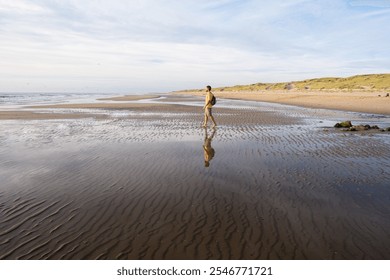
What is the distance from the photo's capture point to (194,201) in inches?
241

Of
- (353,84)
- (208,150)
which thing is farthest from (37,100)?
(353,84)

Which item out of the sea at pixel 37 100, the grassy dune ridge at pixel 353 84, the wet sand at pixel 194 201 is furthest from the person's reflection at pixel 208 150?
the grassy dune ridge at pixel 353 84

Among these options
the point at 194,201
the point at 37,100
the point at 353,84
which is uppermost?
the point at 353,84

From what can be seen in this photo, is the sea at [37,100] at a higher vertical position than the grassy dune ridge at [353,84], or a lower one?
lower

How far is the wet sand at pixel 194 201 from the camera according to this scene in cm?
443

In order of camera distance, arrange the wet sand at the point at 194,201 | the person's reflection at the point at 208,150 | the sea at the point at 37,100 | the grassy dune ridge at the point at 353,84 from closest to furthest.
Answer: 1. the wet sand at the point at 194,201
2. the person's reflection at the point at 208,150
3. the sea at the point at 37,100
4. the grassy dune ridge at the point at 353,84

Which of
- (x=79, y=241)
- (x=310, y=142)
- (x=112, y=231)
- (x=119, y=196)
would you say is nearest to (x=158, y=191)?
(x=119, y=196)

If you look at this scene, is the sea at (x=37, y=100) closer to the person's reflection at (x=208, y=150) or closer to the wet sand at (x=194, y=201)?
the person's reflection at (x=208, y=150)

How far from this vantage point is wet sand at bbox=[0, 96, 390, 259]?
14.5 ft

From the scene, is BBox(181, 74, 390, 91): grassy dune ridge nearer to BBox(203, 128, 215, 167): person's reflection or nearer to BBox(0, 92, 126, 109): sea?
BBox(203, 128, 215, 167): person's reflection

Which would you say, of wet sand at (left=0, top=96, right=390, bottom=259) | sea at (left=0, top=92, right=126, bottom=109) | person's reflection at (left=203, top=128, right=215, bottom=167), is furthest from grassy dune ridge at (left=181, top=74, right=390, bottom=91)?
wet sand at (left=0, top=96, right=390, bottom=259)

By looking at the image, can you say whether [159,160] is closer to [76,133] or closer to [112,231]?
[112,231]

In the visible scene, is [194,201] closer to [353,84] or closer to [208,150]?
[208,150]

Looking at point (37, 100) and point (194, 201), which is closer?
point (194, 201)
